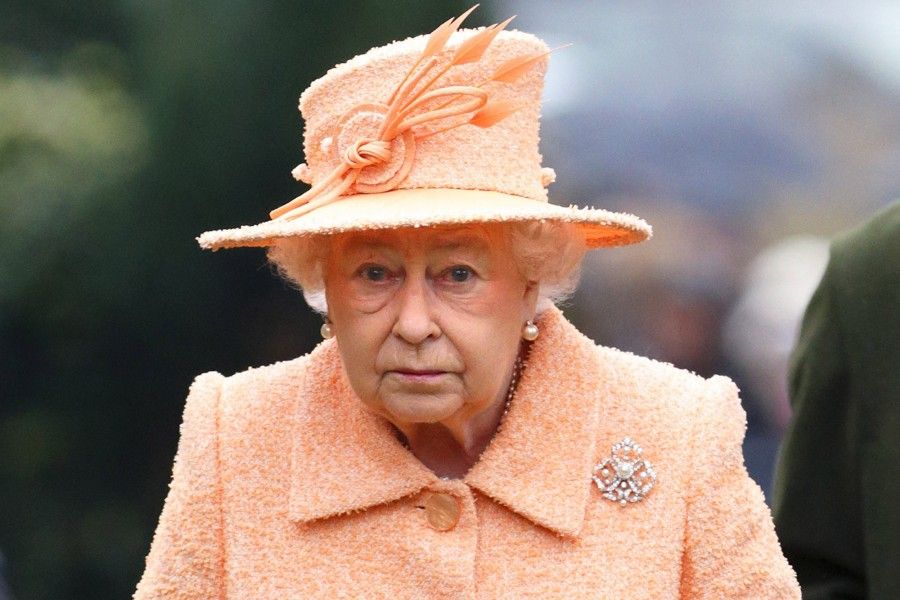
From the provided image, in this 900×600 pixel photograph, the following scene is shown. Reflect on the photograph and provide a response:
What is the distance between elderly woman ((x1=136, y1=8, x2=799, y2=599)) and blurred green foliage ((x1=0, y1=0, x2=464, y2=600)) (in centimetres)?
222

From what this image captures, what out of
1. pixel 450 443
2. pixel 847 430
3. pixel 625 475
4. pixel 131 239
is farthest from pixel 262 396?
pixel 131 239

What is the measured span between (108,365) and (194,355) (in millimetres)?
282

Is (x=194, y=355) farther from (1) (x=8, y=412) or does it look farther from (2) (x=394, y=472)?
(2) (x=394, y=472)

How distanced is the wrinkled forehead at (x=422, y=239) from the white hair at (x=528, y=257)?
0.08 ft

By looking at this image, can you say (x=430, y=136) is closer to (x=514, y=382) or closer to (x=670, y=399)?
(x=514, y=382)

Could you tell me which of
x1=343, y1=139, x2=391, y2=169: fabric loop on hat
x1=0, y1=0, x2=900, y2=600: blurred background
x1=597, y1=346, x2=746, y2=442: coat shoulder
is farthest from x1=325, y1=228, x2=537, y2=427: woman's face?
x1=0, y1=0, x2=900, y2=600: blurred background

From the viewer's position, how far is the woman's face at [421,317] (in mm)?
3207

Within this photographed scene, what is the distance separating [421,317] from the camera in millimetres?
3184

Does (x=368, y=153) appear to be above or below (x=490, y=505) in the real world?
above

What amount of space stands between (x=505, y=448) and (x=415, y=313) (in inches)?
15.9

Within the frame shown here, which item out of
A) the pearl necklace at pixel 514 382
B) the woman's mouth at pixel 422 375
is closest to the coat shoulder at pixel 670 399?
the pearl necklace at pixel 514 382

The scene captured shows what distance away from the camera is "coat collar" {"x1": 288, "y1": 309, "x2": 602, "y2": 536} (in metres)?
3.38

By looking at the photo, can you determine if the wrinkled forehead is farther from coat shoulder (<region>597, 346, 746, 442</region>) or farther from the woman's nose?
coat shoulder (<region>597, 346, 746, 442</region>)

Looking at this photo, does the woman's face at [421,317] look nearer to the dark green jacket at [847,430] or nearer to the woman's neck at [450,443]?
the woman's neck at [450,443]
